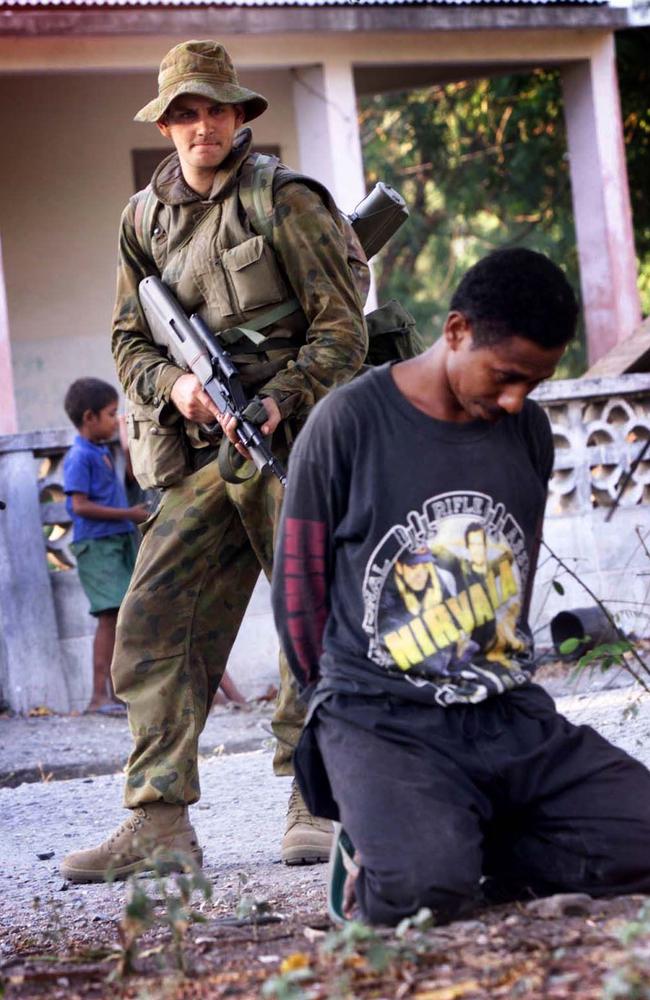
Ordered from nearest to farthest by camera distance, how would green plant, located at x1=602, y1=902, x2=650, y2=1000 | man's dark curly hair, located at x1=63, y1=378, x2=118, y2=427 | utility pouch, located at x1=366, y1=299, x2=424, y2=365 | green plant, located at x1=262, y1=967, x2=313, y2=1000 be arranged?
green plant, located at x1=602, y1=902, x2=650, y2=1000 < green plant, located at x1=262, y1=967, x2=313, y2=1000 < utility pouch, located at x1=366, y1=299, x2=424, y2=365 < man's dark curly hair, located at x1=63, y1=378, x2=118, y2=427

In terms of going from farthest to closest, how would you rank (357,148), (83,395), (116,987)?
(357,148), (83,395), (116,987)

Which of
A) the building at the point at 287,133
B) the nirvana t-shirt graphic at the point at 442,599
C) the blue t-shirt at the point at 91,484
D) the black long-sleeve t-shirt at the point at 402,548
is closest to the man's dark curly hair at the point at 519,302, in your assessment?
the black long-sleeve t-shirt at the point at 402,548

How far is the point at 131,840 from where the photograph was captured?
416cm

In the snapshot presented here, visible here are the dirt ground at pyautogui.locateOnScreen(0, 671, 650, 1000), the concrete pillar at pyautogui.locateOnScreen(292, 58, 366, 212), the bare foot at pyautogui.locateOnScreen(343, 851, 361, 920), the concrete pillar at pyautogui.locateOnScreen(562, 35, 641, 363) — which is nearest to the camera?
the dirt ground at pyautogui.locateOnScreen(0, 671, 650, 1000)

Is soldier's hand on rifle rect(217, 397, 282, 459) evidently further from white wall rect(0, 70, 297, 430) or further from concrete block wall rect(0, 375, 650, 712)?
white wall rect(0, 70, 297, 430)

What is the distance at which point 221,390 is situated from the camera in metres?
4.20

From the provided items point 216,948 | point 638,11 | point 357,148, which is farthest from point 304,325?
point 638,11

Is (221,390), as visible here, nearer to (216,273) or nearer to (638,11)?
(216,273)

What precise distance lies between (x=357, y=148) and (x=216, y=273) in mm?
6320

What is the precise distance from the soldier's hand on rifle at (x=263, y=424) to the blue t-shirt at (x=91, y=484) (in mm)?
3963

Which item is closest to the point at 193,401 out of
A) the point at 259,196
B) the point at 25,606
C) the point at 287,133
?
the point at 259,196

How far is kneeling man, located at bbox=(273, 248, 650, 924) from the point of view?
3.29 m

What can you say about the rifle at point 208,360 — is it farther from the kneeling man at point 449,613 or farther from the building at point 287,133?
the building at point 287,133

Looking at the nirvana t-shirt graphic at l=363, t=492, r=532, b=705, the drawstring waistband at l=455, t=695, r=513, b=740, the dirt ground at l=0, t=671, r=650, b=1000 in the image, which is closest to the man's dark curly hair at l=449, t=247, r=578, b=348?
the nirvana t-shirt graphic at l=363, t=492, r=532, b=705
